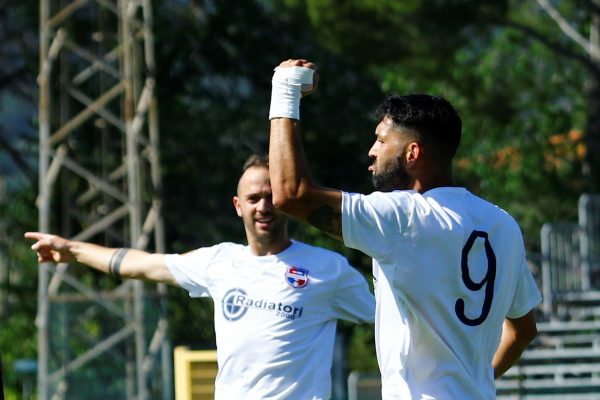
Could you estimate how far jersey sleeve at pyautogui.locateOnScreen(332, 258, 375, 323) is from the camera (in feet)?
21.9

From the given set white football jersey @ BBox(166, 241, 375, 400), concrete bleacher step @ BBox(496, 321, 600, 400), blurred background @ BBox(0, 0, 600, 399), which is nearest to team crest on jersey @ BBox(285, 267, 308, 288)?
white football jersey @ BBox(166, 241, 375, 400)

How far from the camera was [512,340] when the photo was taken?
5496mm

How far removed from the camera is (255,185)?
672 cm

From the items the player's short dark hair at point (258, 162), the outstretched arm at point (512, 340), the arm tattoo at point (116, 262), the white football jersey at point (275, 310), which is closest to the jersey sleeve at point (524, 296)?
the outstretched arm at point (512, 340)

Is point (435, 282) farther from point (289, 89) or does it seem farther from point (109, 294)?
point (109, 294)

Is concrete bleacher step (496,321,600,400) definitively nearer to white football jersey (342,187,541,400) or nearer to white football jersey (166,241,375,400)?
white football jersey (166,241,375,400)

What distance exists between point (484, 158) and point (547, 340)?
23.4 ft

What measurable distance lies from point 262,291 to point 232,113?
14799 millimetres

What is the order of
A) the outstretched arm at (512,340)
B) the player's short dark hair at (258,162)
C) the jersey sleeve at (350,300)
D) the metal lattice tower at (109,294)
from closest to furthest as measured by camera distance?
the outstretched arm at (512,340)
the jersey sleeve at (350,300)
the player's short dark hair at (258,162)
the metal lattice tower at (109,294)

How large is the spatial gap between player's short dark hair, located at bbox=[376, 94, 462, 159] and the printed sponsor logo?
188cm

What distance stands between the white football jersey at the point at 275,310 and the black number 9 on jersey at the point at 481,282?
1811mm

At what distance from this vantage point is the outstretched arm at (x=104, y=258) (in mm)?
6406

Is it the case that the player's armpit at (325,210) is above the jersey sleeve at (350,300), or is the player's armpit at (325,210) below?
below

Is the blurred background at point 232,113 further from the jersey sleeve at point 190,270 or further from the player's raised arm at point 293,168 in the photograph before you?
the player's raised arm at point 293,168
